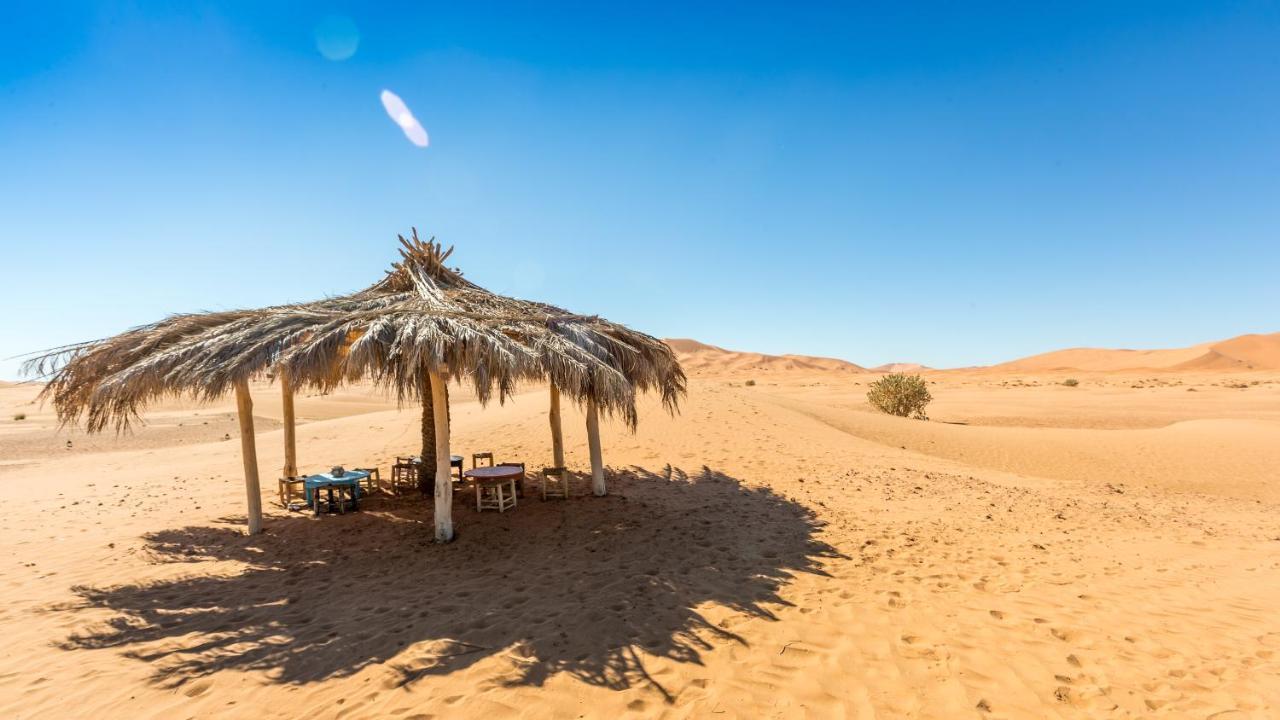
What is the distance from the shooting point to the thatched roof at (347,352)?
7.59 meters

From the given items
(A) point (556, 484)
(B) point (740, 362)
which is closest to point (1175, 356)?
(B) point (740, 362)

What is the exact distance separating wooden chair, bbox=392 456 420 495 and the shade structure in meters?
2.39

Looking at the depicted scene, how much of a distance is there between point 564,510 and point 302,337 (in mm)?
4833

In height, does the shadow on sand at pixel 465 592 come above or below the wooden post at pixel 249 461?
below

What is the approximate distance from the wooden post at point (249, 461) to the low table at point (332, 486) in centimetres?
99

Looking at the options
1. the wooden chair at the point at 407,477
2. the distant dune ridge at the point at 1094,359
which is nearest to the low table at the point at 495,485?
the wooden chair at the point at 407,477

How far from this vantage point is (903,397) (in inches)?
957

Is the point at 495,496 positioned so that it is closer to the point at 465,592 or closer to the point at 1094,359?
the point at 465,592

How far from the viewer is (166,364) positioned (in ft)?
25.4

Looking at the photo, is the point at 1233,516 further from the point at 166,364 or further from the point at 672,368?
the point at 166,364

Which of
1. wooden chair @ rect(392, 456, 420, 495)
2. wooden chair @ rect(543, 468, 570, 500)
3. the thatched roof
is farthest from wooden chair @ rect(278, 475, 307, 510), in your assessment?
wooden chair @ rect(543, 468, 570, 500)

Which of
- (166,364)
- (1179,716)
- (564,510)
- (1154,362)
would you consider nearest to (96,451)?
(166,364)

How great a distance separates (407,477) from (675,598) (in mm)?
8267

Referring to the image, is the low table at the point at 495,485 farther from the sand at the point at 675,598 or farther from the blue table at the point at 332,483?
the blue table at the point at 332,483
